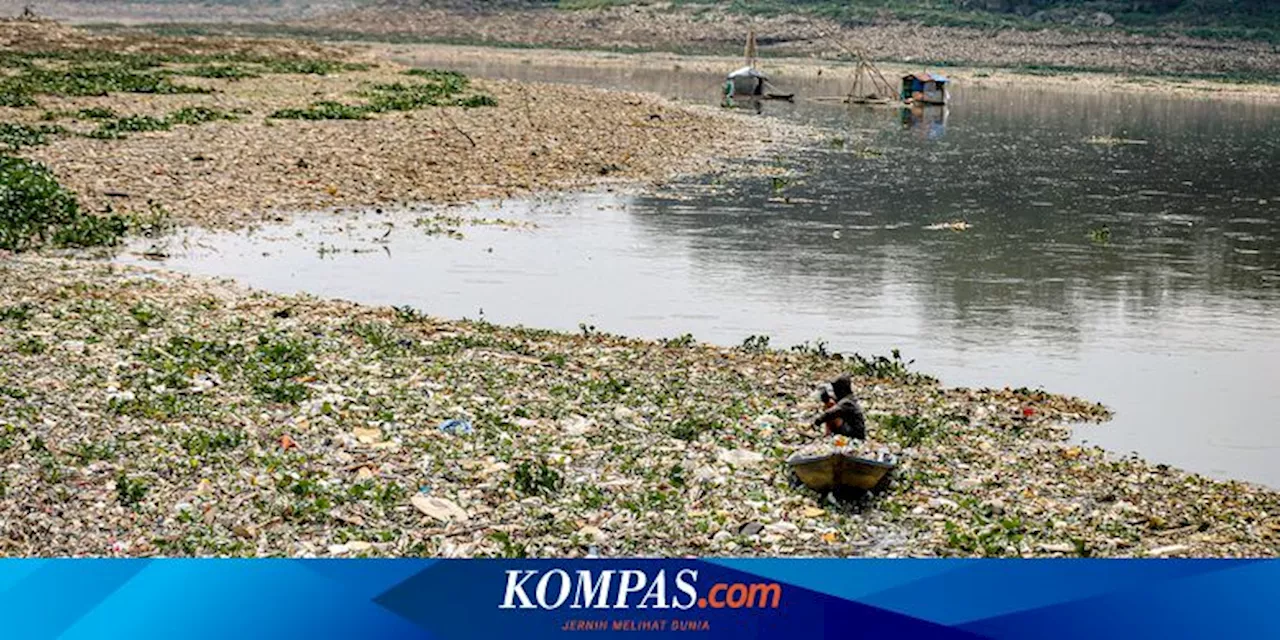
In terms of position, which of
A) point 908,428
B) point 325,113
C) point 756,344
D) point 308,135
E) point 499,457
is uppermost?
point 325,113

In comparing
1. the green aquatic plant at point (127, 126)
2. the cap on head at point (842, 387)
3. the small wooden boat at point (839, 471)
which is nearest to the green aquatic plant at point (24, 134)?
the green aquatic plant at point (127, 126)

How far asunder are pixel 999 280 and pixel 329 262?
12.5m

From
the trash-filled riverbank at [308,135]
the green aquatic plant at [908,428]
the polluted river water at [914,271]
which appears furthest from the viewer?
the trash-filled riverbank at [308,135]

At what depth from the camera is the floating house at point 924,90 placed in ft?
274

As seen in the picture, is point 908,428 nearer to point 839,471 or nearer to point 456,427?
point 839,471

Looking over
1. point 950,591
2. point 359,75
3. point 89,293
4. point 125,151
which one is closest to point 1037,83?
point 359,75

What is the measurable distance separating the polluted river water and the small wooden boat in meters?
4.87

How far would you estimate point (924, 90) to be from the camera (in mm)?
84500

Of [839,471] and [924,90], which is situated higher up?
[924,90]

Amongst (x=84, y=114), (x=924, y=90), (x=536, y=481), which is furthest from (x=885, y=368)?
(x=924, y=90)

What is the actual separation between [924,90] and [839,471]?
73.7 meters

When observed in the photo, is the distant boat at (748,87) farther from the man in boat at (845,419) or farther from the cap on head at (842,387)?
the man in boat at (845,419)

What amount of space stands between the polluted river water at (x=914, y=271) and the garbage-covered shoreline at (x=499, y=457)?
92.5 inches

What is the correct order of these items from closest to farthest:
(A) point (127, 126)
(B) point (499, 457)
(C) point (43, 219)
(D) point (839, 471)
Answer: (D) point (839, 471) → (B) point (499, 457) → (C) point (43, 219) → (A) point (127, 126)
